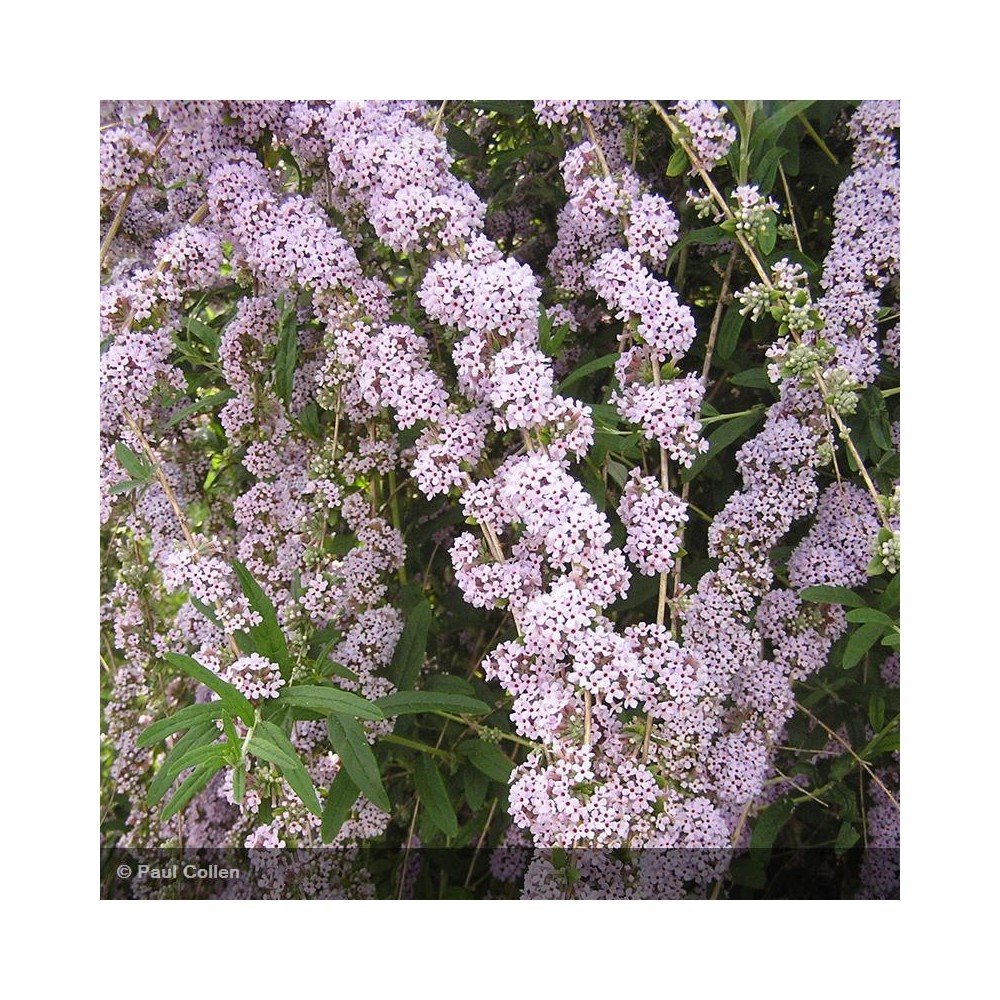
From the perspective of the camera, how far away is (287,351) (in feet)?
5.13

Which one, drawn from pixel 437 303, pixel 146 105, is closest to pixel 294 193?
pixel 146 105

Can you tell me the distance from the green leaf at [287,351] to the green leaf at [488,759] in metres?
0.66

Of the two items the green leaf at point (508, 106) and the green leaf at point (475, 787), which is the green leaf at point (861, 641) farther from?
the green leaf at point (508, 106)

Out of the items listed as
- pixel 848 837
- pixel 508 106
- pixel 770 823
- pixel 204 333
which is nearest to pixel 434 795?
pixel 770 823

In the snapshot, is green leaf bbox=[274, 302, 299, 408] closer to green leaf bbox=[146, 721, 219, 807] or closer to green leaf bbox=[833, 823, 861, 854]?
green leaf bbox=[146, 721, 219, 807]

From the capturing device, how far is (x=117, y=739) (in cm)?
181

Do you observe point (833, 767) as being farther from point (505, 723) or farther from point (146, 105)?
point (146, 105)

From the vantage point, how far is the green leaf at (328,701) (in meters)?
1.37

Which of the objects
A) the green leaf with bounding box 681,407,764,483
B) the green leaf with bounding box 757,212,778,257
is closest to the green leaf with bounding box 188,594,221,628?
the green leaf with bounding box 681,407,764,483

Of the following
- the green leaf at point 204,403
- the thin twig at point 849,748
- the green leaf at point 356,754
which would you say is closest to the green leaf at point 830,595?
the thin twig at point 849,748

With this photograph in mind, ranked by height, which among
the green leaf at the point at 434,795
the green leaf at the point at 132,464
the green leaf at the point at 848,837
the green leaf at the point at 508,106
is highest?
the green leaf at the point at 508,106

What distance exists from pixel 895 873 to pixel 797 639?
0.44 metres

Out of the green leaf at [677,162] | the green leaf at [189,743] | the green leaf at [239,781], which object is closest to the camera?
the green leaf at [239,781]

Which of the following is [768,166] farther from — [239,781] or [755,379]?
[239,781]
